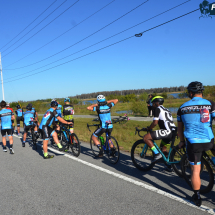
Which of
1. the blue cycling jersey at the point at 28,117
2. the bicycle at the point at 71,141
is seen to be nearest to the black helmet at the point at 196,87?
the bicycle at the point at 71,141

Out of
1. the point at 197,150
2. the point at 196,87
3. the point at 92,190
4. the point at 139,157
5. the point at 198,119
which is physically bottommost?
the point at 92,190

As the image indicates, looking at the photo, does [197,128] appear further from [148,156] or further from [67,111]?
[67,111]

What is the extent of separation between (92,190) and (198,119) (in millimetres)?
2641

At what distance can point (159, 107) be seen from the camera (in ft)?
16.6

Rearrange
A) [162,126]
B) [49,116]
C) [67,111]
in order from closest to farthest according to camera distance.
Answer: [162,126], [49,116], [67,111]

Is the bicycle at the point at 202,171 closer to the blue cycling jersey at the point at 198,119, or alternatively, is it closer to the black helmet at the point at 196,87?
the blue cycling jersey at the point at 198,119

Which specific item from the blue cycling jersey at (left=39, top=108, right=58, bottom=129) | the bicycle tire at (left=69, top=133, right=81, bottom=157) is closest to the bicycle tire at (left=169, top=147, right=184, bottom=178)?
the bicycle tire at (left=69, top=133, right=81, bottom=157)

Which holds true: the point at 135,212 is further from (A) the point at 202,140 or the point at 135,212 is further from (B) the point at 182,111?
(B) the point at 182,111

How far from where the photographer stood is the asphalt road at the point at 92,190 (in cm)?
367

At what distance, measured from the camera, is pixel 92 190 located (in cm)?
444

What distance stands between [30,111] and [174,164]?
7.78 meters

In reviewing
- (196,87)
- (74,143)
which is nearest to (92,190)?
(196,87)

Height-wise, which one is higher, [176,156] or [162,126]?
[162,126]

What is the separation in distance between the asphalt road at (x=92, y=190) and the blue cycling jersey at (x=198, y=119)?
122 cm
